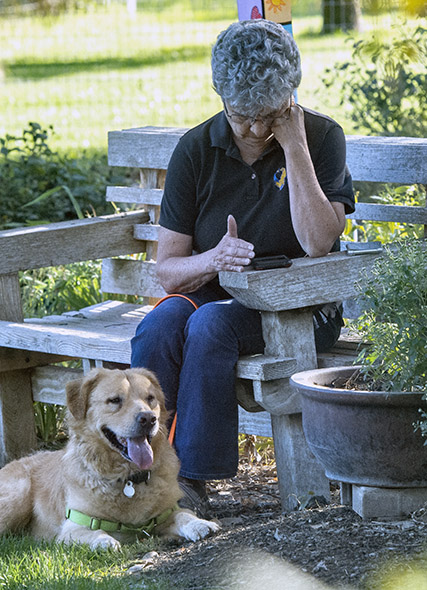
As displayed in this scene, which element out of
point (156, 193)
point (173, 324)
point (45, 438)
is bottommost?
point (45, 438)

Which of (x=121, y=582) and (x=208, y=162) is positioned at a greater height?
(x=208, y=162)

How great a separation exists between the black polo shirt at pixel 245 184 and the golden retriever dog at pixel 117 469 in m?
0.76

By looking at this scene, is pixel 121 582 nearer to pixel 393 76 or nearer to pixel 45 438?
pixel 45 438

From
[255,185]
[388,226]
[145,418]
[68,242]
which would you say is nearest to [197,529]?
[145,418]

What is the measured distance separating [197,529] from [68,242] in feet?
6.42

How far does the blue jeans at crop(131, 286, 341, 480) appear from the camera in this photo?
373 centimetres

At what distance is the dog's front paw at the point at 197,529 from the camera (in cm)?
355

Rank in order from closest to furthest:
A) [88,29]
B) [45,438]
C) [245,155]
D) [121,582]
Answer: [121,582] < [245,155] < [45,438] < [88,29]

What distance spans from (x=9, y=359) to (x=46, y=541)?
1.24 meters

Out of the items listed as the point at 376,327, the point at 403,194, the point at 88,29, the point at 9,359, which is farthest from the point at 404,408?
the point at 88,29

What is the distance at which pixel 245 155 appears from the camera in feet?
13.4

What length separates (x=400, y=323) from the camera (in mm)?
3094

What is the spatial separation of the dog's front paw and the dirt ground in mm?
32

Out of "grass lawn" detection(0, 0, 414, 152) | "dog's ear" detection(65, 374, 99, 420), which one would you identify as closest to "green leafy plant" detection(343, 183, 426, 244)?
"dog's ear" detection(65, 374, 99, 420)
